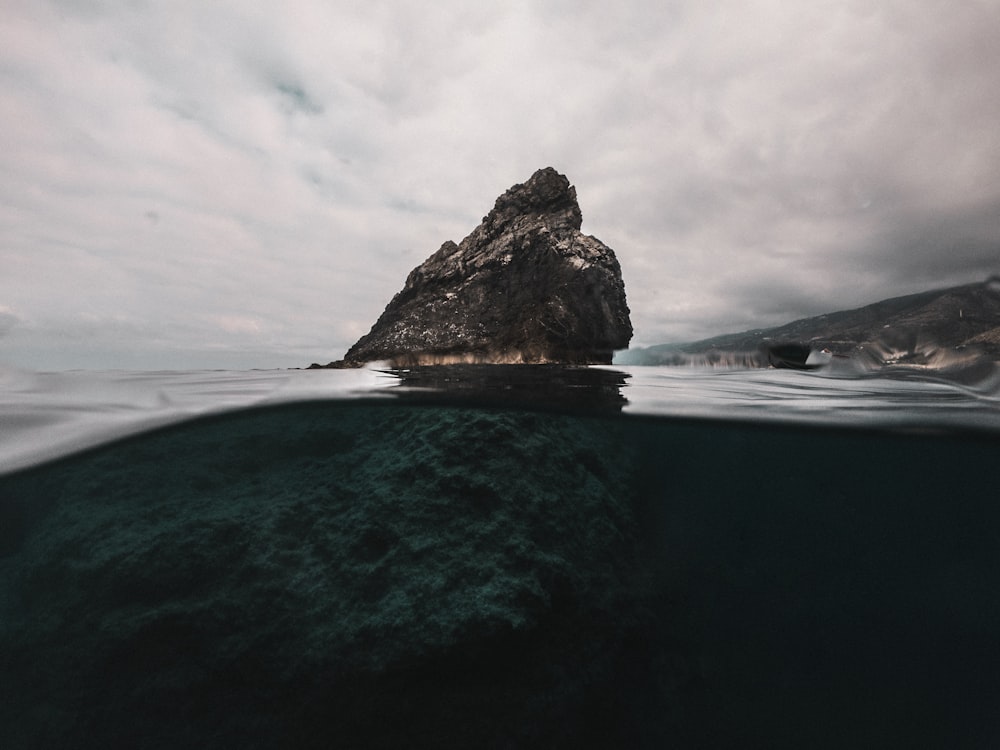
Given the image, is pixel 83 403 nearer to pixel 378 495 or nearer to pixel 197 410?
pixel 197 410

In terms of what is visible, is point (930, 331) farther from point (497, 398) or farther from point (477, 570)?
point (477, 570)

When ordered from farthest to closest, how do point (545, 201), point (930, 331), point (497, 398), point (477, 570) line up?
point (545, 201)
point (930, 331)
point (497, 398)
point (477, 570)

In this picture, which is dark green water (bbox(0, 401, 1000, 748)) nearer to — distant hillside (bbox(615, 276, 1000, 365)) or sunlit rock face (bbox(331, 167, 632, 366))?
distant hillside (bbox(615, 276, 1000, 365))

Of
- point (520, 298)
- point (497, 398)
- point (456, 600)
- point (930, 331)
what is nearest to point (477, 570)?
point (456, 600)

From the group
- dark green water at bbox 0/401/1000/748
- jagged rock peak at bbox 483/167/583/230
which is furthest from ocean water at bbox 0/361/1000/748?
jagged rock peak at bbox 483/167/583/230

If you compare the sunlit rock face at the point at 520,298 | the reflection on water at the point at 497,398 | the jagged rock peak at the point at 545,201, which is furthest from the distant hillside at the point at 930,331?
the jagged rock peak at the point at 545,201

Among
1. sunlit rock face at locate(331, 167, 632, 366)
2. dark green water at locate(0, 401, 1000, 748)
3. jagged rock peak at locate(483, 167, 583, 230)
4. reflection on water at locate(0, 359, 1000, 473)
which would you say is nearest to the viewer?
dark green water at locate(0, 401, 1000, 748)
